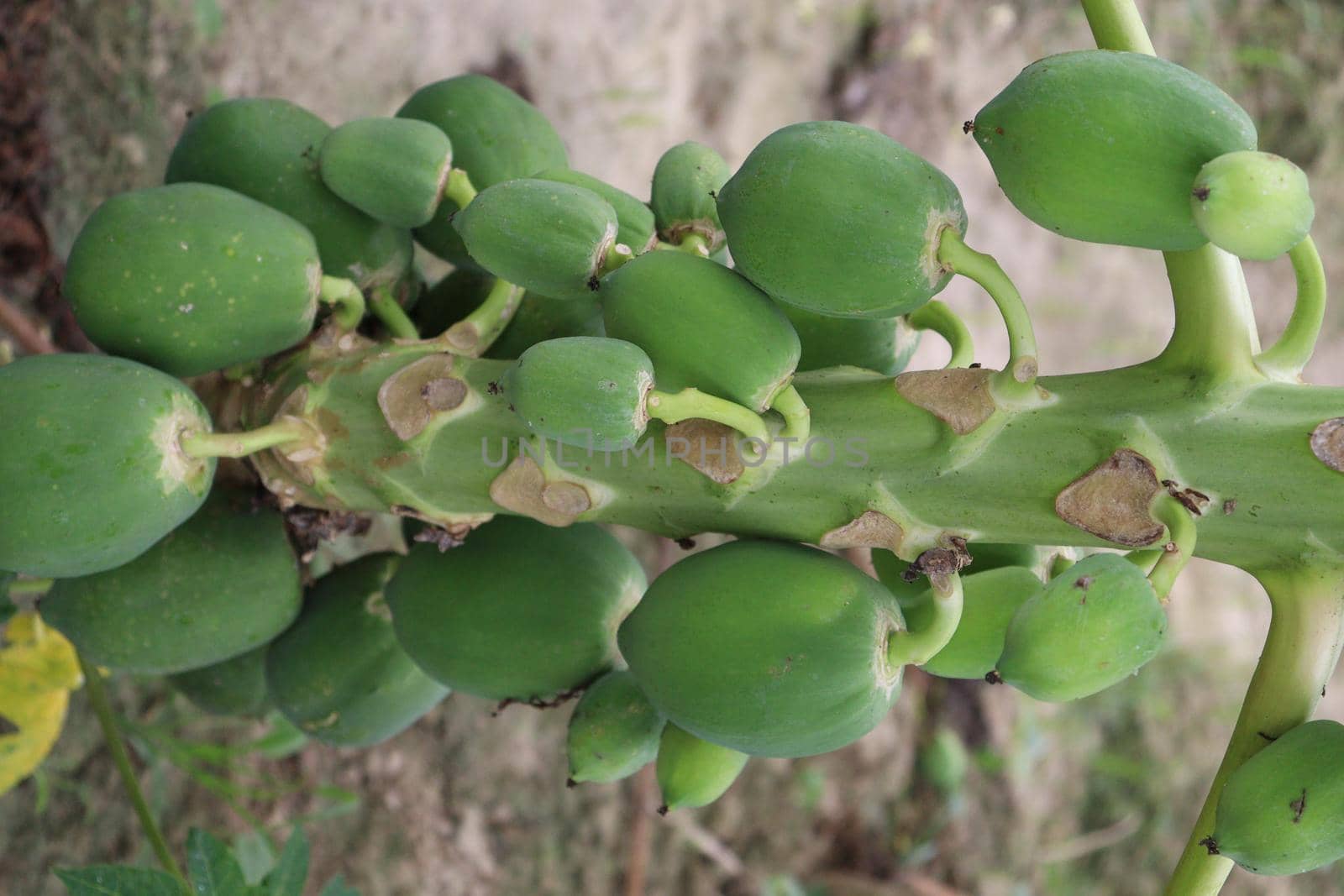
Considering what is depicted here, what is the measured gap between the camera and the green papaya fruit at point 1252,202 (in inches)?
47.0

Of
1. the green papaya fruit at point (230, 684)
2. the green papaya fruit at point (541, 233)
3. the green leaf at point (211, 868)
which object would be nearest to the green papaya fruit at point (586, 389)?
the green papaya fruit at point (541, 233)

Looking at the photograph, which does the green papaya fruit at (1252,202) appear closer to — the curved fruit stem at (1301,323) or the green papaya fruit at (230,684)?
the curved fruit stem at (1301,323)

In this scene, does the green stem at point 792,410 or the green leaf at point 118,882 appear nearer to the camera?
the green stem at point 792,410

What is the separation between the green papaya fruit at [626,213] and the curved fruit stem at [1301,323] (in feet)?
2.82

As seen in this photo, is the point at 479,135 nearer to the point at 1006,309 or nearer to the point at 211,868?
the point at 1006,309

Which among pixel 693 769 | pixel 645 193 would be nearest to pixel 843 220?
pixel 693 769

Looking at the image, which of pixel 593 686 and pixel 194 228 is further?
pixel 593 686

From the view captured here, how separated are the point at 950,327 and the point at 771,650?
2.00 feet

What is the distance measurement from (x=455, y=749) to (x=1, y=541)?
2257mm

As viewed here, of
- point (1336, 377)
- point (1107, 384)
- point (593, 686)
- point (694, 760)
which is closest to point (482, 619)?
point (593, 686)

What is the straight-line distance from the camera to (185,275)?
1.72 meters

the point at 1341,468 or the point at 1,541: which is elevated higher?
the point at 1341,468

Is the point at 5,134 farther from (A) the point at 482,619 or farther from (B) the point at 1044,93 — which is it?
(B) the point at 1044,93

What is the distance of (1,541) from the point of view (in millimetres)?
1584
